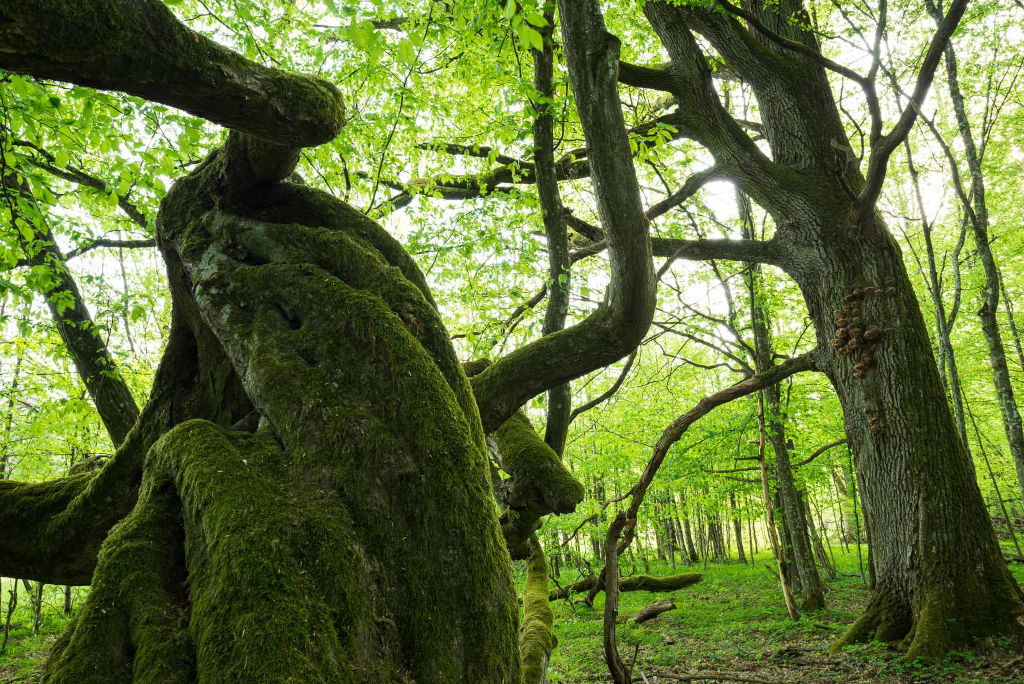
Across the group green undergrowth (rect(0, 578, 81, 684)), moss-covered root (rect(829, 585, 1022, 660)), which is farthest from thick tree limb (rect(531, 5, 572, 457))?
green undergrowth (rect(0, 578, 81, 684))

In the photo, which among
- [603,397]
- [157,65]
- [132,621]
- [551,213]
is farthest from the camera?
[603,397]

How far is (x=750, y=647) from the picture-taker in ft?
23.6

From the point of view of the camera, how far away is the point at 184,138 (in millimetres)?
4922

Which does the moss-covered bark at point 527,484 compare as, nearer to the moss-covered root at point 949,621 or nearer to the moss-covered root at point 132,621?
the moss-covered root at point 132,621

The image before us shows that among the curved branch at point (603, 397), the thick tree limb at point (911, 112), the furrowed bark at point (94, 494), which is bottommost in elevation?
the furrowed bark at point (94, 494)

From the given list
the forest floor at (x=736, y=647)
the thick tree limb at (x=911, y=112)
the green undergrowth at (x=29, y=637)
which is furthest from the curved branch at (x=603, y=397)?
the green undergrowth at (x=29, y=637)

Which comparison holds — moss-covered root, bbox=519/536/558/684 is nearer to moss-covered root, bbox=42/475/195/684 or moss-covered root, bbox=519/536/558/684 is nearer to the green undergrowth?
moss-covered root, bbox=42/475/195/684

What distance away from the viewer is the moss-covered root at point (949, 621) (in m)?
4.57

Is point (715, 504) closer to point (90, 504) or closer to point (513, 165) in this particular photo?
point (513, 165)

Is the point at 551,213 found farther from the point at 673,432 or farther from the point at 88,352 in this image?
the point at 88,352

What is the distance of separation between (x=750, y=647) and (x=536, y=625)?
4.54 m

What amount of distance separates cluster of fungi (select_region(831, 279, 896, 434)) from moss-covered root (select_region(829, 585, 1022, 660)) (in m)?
1.50

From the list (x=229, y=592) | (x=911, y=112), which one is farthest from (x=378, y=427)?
(x=911, y=112)

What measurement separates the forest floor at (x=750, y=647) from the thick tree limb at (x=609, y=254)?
73.7 inches
